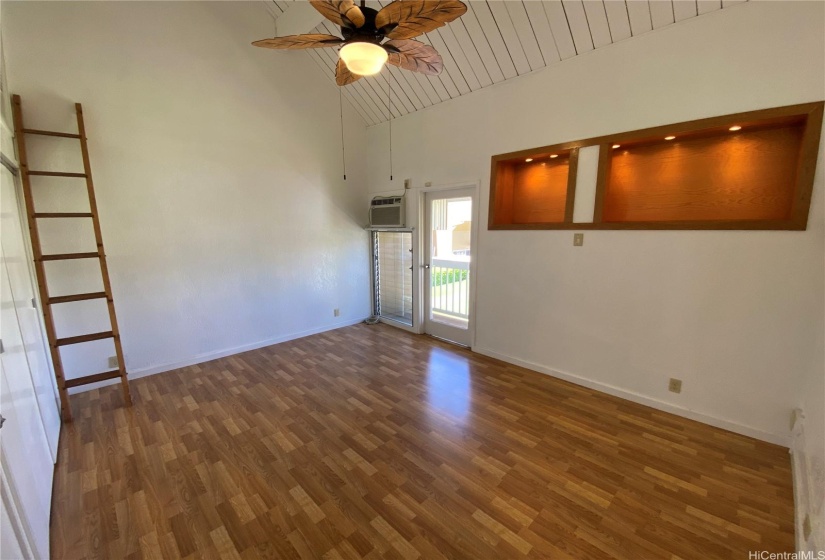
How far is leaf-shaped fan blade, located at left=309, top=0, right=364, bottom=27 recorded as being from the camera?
153cm

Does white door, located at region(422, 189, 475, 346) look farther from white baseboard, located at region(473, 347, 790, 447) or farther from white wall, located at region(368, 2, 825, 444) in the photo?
white baseboard, located at region(473, 347, 790, 447)

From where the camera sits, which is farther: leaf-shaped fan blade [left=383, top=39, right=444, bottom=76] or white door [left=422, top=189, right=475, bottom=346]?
white door [left=422, top=189, right=475, bottom=346]

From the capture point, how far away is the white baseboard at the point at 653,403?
2307mm

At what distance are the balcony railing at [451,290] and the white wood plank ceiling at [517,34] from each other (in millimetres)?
1991

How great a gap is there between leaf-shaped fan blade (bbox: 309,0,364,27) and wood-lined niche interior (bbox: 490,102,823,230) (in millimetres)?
2154

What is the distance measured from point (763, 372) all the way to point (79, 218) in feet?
18.5

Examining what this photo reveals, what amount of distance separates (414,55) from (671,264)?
8.08ft

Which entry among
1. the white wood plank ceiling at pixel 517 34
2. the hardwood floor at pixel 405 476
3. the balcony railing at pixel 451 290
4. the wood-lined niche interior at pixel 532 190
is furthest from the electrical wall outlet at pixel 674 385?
the white wood plank ceiling at pixel 517 34

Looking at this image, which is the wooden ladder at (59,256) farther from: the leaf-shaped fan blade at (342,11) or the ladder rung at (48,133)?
the leaf-shaped fan blade at (342,11)

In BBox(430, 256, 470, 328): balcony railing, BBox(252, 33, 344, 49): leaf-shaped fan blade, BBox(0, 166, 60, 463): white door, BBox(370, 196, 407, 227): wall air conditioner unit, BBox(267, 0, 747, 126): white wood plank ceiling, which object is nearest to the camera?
BBox(252, 33, 344, 49): leaf-shaped fan blade

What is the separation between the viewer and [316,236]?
452cm

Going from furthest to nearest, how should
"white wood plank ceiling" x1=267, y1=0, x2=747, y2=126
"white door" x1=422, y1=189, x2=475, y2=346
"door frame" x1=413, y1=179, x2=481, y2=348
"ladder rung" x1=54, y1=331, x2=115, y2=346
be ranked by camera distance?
"white door" x1=422, y1=189, x2=475, y2=346
"door frame" x1=413, y1=179, x2=481, y2=348
"ladder rung" x1=54, y1=331, x2=115, y2=346
"white wood plank ceiling" x1=267, y1=0, x2=747, y2=126

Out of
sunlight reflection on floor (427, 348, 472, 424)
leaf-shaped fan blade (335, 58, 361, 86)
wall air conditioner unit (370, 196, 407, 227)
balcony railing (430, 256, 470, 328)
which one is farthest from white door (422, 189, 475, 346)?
leaf-shaped fan blade (335, 58, 361, 86)

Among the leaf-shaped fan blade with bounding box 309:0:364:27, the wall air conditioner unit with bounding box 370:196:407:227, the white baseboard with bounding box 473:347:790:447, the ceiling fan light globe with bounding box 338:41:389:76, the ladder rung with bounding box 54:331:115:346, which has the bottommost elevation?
the white baseboard with bounding box 473:347:790:447
